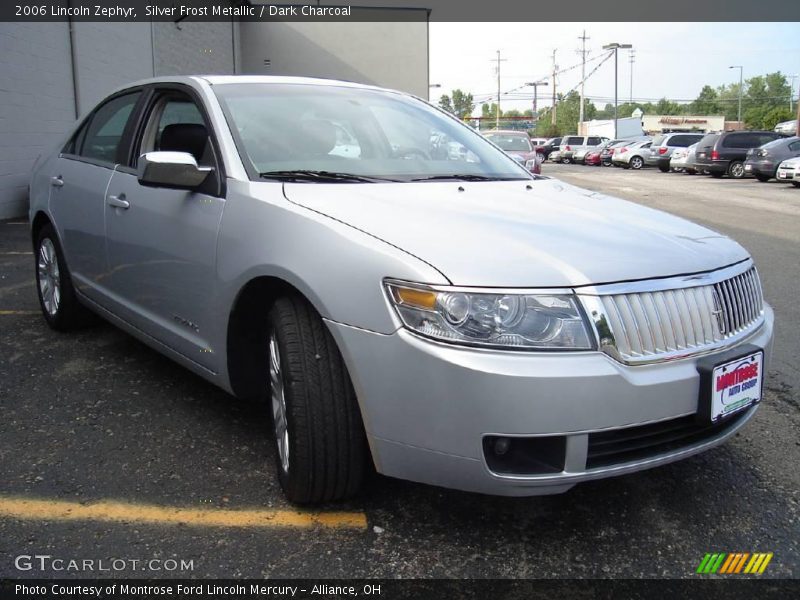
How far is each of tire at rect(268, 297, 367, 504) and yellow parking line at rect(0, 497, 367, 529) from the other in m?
0.08

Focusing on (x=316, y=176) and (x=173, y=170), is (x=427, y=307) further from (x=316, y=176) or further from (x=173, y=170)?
(x=173, y=170)

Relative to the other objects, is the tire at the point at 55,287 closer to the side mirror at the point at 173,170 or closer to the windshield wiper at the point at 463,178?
the side mirror at the point at 173,170

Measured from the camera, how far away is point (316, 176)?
9.85 feet

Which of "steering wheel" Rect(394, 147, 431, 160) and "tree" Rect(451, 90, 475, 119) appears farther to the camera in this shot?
"tree" Rect(451, 90, 475, 119)

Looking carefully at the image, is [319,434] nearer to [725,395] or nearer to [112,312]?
[725,395]

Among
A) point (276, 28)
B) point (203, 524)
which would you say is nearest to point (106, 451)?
point (203, 524)

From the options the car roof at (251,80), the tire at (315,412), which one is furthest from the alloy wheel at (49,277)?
the tire at (315,412)

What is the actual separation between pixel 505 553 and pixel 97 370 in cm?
271

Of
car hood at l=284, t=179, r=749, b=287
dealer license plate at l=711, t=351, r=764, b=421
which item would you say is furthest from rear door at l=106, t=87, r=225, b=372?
dealer license plate at l=711, t=351, r=764, b=421

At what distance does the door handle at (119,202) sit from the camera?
3.61 meters

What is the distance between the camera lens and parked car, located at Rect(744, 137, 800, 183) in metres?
21.4

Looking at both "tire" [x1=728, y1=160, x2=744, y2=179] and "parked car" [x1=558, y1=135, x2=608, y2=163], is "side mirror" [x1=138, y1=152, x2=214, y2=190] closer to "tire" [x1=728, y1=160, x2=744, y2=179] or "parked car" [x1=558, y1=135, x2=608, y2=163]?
"tire" [x1=728, y1=160, x2=744, y2=179]

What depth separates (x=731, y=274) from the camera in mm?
2631

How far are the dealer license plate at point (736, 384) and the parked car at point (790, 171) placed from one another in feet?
61.9
